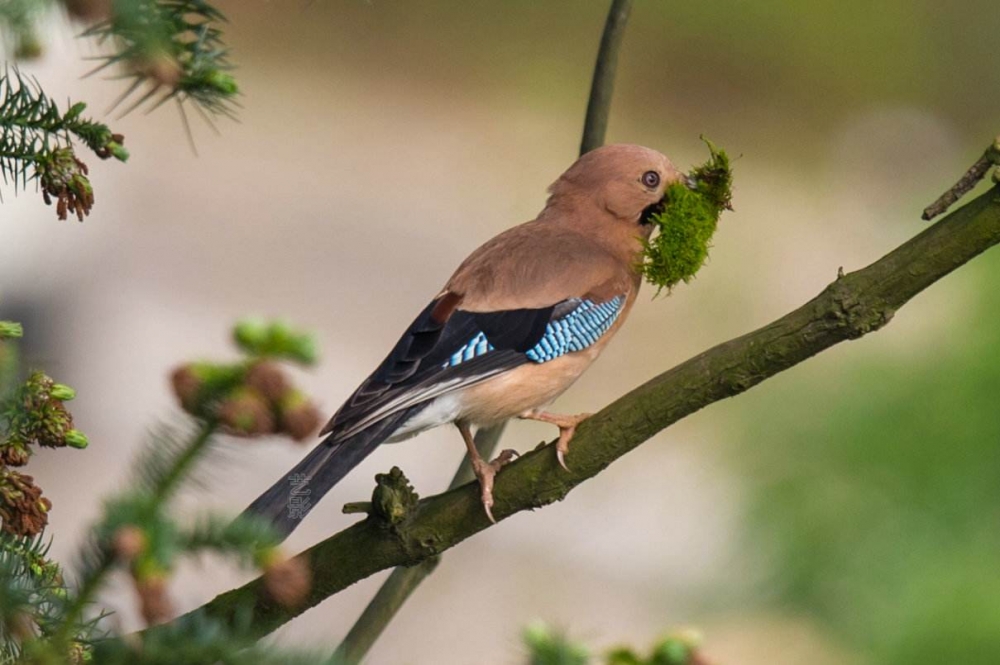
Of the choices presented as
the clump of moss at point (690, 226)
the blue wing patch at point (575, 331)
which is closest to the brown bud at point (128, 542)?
the clump of moss at point (690, 226)

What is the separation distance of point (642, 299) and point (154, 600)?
5831 mm

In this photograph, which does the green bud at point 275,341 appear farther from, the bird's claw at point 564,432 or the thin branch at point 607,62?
the thin branch at point 607,62

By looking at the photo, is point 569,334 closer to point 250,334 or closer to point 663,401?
point 663,401

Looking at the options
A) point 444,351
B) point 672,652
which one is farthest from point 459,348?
point 672,652

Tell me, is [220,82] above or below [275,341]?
above

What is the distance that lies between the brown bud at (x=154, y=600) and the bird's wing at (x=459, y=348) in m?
1.30

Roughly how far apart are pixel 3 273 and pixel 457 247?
6.83 feet

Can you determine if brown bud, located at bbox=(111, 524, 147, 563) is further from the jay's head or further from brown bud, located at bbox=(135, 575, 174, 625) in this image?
the jay's head

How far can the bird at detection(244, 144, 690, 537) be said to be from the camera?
6.86ft

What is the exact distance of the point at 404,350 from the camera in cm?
221

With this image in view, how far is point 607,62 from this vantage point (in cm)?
223

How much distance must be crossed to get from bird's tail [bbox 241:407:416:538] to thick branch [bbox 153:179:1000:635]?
0.22ft

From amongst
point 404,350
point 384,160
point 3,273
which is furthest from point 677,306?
point 404,350

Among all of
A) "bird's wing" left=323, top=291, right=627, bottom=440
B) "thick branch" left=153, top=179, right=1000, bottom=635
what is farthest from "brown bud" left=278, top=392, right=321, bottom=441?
"bird's wing" left=323, top=291, right=627, bottom=440
